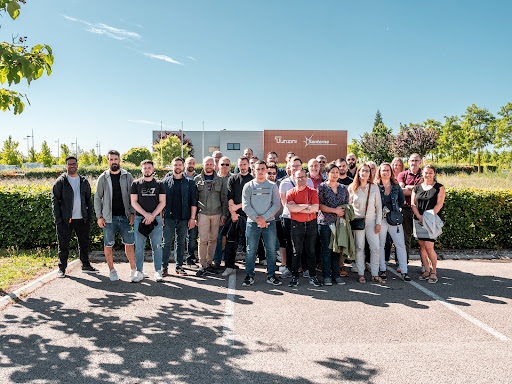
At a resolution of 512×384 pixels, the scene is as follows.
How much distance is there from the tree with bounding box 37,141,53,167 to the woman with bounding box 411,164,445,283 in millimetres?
62718

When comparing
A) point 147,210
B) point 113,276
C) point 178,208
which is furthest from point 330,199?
point 113,276

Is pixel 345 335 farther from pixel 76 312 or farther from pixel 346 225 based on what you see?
pixel 76 312

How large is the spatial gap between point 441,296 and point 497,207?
14.6 feet

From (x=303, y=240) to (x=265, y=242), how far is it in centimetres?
66

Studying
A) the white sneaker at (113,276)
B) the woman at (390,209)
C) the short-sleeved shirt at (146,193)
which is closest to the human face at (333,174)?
the woman at (390,209)

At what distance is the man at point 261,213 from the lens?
246 inches

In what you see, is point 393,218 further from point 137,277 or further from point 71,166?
point 71,166

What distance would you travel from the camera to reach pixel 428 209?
21.6ft

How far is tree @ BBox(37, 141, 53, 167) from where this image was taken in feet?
190

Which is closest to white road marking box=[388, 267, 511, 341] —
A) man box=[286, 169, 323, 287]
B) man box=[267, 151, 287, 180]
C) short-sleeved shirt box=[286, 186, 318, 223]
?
man box=[286, 169, 323, 287]

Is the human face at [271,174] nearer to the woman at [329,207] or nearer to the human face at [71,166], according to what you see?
the woman at [329,207]

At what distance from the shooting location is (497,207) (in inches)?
347

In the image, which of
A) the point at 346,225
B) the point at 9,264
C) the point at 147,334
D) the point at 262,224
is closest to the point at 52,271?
the point at 9,264

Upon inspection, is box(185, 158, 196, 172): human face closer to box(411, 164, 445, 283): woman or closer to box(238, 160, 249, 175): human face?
box(238, 160, 249, 175): human face
